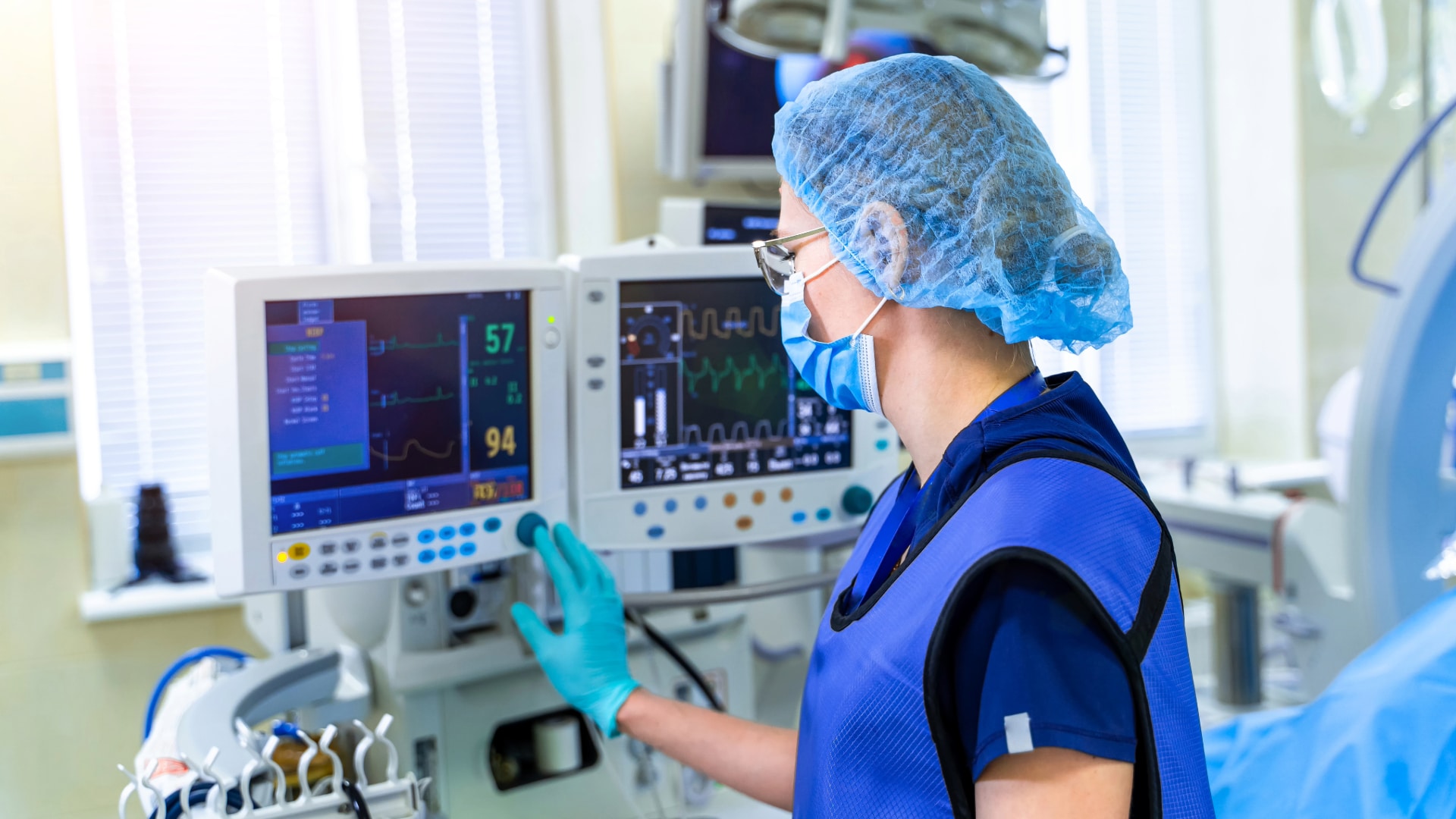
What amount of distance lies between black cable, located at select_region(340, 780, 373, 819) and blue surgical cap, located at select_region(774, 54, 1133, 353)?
0.65 meters

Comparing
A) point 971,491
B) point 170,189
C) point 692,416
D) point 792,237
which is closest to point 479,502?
point 692,416

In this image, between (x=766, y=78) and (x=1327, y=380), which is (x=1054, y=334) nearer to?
(x=766, y=78)

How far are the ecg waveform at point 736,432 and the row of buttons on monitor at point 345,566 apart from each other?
0.38 metres

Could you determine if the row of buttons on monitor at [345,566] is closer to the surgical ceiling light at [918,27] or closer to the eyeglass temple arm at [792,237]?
the eyeglass temple arm at [792,237]

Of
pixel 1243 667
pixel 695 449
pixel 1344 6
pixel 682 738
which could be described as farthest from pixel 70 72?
pixel 1344 6

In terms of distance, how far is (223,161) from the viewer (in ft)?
8.27

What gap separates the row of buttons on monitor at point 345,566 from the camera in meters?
1.13

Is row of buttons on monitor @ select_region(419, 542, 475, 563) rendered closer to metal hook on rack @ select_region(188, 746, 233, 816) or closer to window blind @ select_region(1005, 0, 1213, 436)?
metal hook on rack @ select_region(188, 746, 233, 816)

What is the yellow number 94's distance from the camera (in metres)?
1.26

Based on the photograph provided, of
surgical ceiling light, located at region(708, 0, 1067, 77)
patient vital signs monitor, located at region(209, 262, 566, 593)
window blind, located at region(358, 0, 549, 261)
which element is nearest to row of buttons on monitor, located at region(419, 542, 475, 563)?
patient vital signs monitor, located at region(209, 262, 566, 593)

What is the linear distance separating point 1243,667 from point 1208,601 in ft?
2.61

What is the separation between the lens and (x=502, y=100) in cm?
278

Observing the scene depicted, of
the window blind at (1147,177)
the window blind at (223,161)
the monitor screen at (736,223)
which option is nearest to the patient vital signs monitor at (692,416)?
the monitor screen at (736,223)

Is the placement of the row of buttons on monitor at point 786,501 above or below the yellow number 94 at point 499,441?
below
